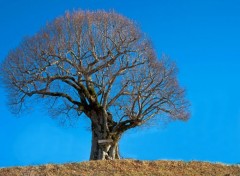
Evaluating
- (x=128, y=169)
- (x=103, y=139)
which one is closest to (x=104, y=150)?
(x=103, y=139)

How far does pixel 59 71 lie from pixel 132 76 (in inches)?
162

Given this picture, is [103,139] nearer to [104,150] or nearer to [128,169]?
[104,150]

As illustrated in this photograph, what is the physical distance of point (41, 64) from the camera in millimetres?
24031

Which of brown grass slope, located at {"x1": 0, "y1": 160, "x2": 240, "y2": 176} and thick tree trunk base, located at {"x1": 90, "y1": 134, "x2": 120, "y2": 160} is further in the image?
thick tree trunk base, located at {"x1": 90, "y1": 134, "x2": 120, "y2": 160}

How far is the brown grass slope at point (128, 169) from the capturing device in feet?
53.1

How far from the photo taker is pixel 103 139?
24812 millimetres

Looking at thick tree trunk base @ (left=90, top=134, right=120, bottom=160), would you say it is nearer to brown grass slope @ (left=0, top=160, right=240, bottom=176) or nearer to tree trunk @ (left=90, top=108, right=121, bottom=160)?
tree trunk @ (left=90, top=108, right=121, bottom=160)

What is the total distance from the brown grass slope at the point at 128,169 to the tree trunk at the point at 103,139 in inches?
261

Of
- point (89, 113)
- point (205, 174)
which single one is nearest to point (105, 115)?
point (89, 113)

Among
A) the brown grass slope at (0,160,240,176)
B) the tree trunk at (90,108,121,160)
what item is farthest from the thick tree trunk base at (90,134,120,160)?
the brown grass slope at (0,160,240,176)

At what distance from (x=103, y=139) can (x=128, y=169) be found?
795 centimetres

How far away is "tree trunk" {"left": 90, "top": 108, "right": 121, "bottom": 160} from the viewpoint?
2478 cm

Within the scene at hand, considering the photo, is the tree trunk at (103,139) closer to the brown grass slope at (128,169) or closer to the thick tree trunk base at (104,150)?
the thick tree trunk base at (104,150)

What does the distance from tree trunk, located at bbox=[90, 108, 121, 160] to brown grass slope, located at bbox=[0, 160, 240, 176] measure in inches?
261
